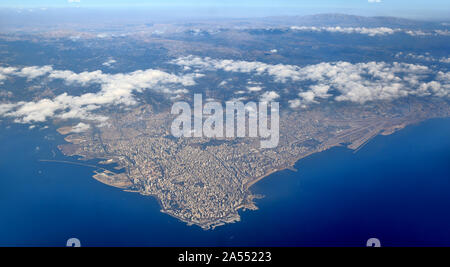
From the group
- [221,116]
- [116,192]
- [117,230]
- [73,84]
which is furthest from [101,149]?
[73,84]

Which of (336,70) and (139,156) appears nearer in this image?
(139,156)

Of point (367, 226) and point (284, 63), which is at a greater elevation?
point (284, 63)

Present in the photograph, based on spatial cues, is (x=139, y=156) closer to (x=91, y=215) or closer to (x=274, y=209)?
(x=91, y=215)

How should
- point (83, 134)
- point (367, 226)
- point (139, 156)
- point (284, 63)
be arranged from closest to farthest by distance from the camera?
point (367, 226), point (139, 156), point (83, 134), point (284, 63)

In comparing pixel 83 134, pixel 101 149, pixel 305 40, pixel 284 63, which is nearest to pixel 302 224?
pixel 101 149

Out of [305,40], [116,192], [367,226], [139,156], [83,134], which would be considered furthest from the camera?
[305,40]

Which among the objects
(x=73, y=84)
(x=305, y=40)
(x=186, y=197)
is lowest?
(x=186, y=197)
